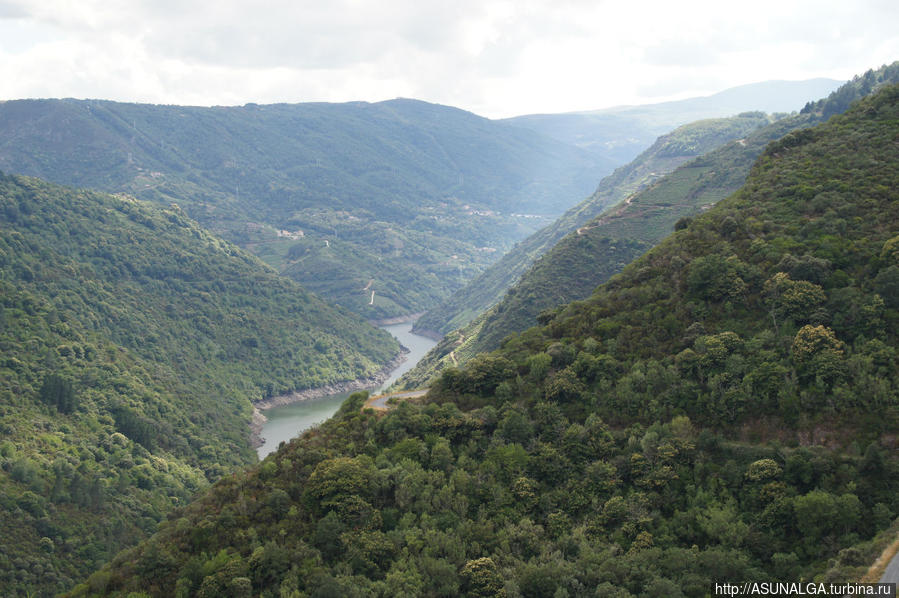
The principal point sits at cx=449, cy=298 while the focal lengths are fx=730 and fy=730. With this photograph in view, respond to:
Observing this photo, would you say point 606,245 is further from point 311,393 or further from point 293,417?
point 311,393

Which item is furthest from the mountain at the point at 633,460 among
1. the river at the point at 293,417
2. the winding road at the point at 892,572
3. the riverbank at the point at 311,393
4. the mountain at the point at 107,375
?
the riverbank at the point at 311,393

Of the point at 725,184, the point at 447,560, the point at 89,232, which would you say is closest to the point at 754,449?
the point at 447,560

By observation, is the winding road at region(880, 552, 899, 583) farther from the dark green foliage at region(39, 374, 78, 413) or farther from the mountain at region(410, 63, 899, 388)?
the dark green foliage at region(39, 374, 78, 413)

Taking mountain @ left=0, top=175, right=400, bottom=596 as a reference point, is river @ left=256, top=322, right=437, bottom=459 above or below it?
below

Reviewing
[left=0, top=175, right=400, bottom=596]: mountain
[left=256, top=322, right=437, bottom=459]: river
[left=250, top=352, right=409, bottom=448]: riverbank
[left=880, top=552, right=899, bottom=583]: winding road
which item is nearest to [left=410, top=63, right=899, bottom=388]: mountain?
[left=256, top=322, right=437, bottom=459]: river

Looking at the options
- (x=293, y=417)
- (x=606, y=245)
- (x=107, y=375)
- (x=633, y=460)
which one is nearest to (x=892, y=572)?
(x=633, y=460)

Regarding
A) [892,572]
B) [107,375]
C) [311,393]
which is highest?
[892,572]
